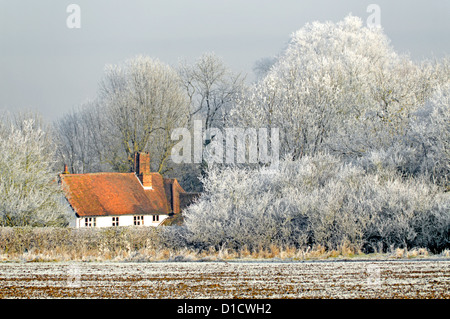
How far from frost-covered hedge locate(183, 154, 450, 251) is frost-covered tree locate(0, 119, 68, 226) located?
814cm

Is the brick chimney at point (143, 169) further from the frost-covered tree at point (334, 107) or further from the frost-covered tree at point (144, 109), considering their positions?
the frost-covered tree at point (334, 107)

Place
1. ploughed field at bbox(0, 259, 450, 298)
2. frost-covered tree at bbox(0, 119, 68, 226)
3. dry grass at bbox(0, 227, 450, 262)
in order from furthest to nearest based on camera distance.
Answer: frost-covered tree at bbox(0, 119, 68, 226), dry grass at bbox(0, 227, 450, 262), ploughed field at bbox(0, 259, 450, 298)

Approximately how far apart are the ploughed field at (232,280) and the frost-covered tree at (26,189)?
33.0 feet

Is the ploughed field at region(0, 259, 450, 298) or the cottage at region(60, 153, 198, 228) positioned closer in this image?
the ploughed field at region(0, 259, 450, 298)

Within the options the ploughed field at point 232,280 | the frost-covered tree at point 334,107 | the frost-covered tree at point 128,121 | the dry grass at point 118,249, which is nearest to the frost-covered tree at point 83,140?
the frost-covered tree at point 128,121

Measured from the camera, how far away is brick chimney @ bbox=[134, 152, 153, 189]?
1870 inches

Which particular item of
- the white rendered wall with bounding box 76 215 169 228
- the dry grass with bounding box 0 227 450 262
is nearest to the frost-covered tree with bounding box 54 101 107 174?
the white rendered wall with bounding box 76 215 169 228

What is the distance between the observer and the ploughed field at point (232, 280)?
40.5 ft

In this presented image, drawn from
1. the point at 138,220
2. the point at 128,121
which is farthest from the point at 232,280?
the point at 128,121

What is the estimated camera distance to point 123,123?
5256 cm

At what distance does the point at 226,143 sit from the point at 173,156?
1811cm

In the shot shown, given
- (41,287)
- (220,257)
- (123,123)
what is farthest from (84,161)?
(41,287)

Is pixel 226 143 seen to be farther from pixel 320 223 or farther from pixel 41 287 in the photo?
pixel 41 287

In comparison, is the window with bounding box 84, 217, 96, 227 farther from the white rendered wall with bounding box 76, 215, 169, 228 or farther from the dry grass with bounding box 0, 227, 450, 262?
the dry grass with bounding box 0, 227, 450, 262
